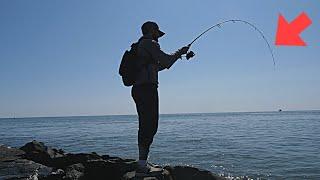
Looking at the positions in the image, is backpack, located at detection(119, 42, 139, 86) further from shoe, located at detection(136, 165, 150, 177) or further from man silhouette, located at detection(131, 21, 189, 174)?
shoe, located at detection(136, 165, 150, 177)

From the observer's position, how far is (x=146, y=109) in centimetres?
529

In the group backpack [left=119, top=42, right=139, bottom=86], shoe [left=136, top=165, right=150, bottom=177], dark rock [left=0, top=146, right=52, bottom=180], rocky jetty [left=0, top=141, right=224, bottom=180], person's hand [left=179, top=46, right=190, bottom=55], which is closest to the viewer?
backpack [left=119, top=42, right=139, bottom=86]

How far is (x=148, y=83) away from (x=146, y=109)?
369 mm

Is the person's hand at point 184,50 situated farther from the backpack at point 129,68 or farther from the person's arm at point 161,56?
the backpack at point 129,68

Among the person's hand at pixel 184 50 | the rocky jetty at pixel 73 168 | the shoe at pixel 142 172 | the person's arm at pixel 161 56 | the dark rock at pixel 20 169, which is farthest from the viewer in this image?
the dark rock at pixel 20 169

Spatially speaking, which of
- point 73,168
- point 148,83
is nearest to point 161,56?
point 148,83

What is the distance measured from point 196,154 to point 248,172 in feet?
19.6

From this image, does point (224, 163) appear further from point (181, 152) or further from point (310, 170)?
point (181, 152)

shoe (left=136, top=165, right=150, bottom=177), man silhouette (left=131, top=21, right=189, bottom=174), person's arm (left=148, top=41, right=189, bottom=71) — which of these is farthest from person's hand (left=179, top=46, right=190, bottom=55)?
shoe (left=136, top=165, right=150, bottom=177)

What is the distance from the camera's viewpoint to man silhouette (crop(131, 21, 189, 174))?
17.2 ft

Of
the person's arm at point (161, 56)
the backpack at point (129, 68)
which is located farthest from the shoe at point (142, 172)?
the person's arm at point (161, 56)

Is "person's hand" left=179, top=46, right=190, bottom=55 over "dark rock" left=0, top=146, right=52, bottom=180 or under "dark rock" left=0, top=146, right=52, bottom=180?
over

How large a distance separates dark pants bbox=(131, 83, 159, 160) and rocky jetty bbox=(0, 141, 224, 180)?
61 cm

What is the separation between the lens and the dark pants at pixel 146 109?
528cm
